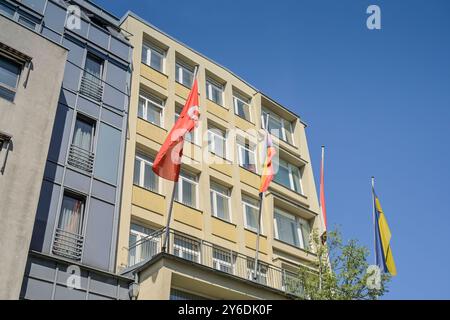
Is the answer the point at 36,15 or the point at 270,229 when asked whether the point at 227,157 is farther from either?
the point at 36,15

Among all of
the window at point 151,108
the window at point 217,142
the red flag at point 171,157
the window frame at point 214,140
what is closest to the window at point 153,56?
the window at point 151,108

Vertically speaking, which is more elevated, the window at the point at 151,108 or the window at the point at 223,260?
the window at the point at 151,108

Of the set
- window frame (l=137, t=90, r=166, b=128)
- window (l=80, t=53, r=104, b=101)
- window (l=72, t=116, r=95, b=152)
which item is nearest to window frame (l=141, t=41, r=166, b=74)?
window frame (l=137, t=90, r=166, b=128)

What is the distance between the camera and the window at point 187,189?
797 inches

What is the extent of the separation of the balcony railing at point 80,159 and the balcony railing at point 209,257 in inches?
122

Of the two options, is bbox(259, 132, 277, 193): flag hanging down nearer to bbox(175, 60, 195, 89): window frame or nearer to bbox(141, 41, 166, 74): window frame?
bbox(175, 60, 195, 89): window frame

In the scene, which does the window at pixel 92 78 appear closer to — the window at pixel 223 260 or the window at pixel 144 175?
the window at pixel 144 175

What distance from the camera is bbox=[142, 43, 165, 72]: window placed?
23109 mm

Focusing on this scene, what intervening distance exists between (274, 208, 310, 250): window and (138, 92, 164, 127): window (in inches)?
293

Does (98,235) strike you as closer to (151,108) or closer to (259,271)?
(259,271)

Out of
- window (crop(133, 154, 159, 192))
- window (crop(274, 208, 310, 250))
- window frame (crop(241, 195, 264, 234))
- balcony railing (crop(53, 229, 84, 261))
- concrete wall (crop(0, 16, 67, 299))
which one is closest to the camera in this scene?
concrete wall (crop(0, 16, 67, 299))

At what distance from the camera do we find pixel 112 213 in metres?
16.6
